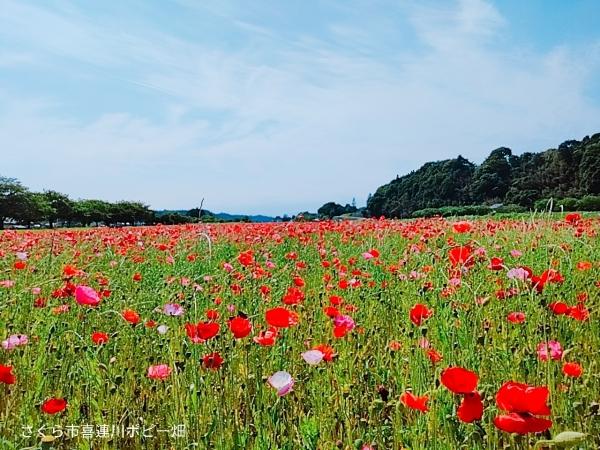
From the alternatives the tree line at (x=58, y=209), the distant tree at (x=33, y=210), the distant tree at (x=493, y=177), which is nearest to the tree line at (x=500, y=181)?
the distant tree at (x=493, y=177)

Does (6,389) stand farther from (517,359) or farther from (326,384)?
(517,359)

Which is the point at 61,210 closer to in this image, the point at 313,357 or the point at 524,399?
the point at 313,357

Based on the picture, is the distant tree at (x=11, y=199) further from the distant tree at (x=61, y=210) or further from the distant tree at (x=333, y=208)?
the distant tree at (x=333, y=208)

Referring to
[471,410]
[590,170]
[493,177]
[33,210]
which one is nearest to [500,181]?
[493,177]

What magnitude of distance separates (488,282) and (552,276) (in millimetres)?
1438

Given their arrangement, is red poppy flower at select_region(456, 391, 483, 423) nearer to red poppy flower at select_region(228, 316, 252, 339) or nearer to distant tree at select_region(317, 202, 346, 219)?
red poppy flower at select_region(228, 316, 252, 339)

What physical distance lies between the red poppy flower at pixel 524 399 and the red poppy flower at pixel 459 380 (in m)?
0.12

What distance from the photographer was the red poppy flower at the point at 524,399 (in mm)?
1004

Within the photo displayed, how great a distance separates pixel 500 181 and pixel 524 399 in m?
A: 76.0

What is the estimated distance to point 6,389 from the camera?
95.0 inches

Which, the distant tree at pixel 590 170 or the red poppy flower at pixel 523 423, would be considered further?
the distant tree at pixel 590 170

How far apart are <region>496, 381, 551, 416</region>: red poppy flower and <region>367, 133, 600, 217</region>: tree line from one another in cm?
5092

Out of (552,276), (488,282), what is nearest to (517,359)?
(552,276)

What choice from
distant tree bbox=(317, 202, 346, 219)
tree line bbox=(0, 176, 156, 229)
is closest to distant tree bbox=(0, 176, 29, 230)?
tree line bbox=(0, 176, 156, 229)
